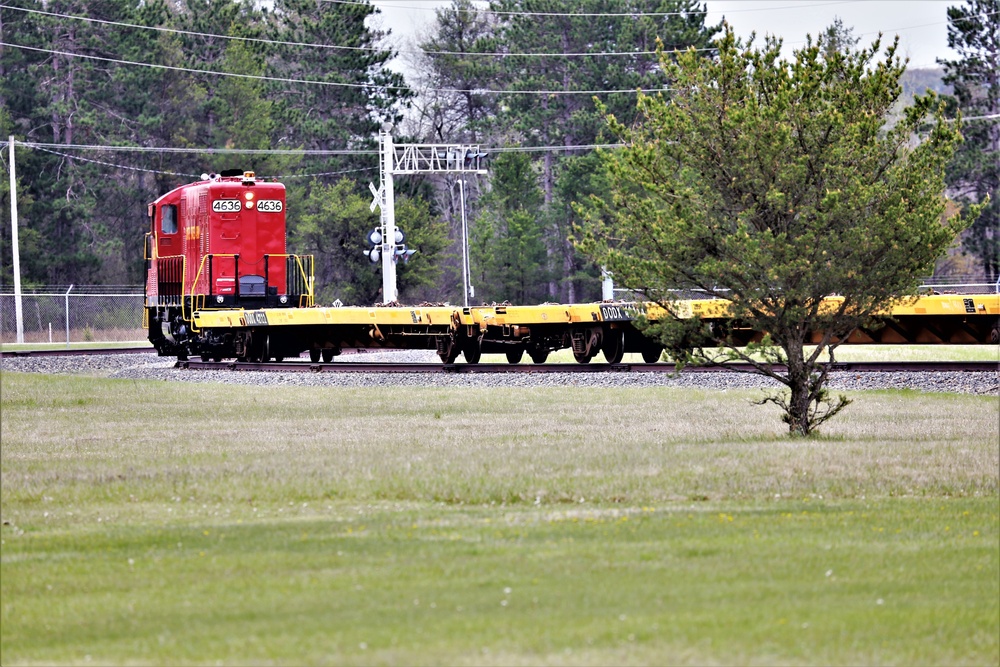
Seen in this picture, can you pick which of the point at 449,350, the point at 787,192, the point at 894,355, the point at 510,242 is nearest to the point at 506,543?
the point at 787,192

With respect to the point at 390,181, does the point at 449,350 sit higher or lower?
lower

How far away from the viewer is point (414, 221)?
210 feet

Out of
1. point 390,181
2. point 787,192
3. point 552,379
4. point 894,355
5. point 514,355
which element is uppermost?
point 390,181

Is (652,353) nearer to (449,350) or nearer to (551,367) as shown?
(551,367)

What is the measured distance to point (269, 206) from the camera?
3092cm

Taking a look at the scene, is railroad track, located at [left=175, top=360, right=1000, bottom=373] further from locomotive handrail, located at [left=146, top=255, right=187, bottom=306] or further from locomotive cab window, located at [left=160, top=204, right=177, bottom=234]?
locomotive cab window, located at [left=160, top=204, right=177, bottom=234]

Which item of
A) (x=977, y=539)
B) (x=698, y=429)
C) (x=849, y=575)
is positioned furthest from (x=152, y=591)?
(x=698, y=429)

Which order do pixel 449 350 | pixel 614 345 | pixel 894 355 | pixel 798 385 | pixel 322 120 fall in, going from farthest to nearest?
pixel 322 120, pixel 894 355, pixel 449 350, pixel 614 345, pixel 798 385

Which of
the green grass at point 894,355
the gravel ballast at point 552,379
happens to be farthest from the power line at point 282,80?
the gravel ballast at point 552,379

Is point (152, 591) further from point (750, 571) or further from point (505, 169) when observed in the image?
point (505, 169)

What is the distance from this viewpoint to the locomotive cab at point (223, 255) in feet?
98.3

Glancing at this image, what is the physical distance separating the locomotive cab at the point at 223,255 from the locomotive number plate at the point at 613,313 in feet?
28.5

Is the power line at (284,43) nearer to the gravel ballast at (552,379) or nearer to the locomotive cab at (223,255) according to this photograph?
the locomotive cab at (223,255)

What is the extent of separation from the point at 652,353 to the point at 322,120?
47.2 metres
